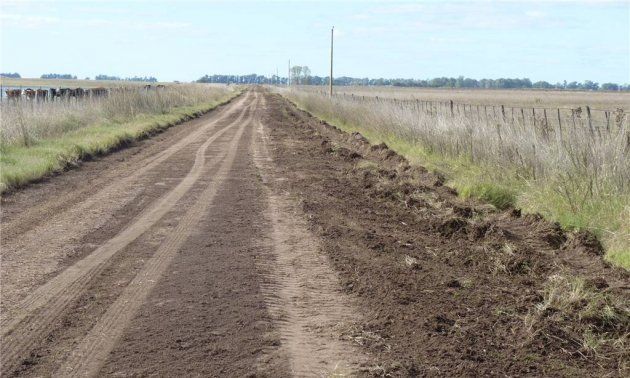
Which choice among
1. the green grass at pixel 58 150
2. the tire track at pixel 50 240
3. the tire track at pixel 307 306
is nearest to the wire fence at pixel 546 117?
the tire track at pixel 307 306

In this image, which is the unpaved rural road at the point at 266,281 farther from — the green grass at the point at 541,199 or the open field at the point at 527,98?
the open field at the point at 527,98

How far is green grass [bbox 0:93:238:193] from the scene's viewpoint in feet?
45.6

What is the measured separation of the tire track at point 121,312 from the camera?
16.2ft

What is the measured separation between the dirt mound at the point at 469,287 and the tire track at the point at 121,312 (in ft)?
5.78

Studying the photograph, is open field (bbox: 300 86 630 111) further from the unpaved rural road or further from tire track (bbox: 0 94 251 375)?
tire track (bbox: 0 94 251 375)

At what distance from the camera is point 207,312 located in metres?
5.99

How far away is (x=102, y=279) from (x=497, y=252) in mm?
4346

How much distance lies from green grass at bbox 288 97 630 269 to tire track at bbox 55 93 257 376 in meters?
5.05

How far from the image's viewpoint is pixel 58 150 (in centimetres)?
1762

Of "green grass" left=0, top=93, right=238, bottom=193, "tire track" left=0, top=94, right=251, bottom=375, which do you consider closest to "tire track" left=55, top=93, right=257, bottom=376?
"tire track" left=0, top=94, right=251, bottom=375

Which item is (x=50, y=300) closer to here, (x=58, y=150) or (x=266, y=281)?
(x=266, y=281)

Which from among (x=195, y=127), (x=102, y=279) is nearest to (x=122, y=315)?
(x=102, y=279)

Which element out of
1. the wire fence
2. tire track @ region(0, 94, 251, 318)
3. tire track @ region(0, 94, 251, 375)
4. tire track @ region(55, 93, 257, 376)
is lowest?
tire track @ region(0, 94, 251, 318)

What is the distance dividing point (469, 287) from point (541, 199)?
4.94 meters
